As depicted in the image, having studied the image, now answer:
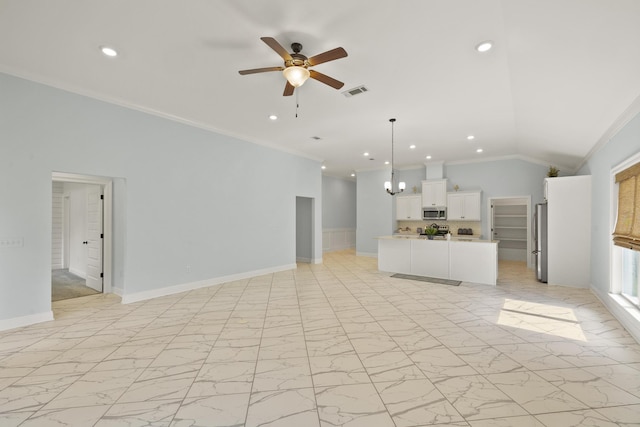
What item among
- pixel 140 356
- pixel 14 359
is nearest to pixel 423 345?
pixel 140 356

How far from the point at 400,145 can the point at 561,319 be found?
178 inches

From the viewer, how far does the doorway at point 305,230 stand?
860 cm

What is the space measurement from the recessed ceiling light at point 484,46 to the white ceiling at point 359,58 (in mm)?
62

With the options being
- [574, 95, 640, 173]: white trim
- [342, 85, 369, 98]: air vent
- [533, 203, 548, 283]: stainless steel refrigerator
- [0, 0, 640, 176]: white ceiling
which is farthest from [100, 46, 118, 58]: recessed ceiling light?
[533, 203, 548, 283]: stainless steel refrigerator

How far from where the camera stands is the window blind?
3.47 m

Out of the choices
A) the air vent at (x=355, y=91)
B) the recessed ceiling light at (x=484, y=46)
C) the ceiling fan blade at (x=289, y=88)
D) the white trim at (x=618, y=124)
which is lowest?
the white trim at (x=618, y=124)

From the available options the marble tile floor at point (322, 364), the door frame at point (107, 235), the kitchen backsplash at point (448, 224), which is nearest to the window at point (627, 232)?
the marble tile floor at point (322, 364)

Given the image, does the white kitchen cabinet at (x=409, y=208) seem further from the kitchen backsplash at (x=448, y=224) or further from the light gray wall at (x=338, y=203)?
the light gray wall at (x=338, y=203)

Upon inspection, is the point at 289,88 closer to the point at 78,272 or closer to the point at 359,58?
the point at 359,58

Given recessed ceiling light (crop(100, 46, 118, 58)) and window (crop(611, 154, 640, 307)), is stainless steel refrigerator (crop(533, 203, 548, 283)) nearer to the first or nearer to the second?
window (crop(611, 154, 640, 307))

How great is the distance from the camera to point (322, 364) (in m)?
2.69

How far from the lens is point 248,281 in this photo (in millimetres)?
6160

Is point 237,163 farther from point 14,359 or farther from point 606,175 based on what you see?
point 606,175

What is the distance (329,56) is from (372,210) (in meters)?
7.88
